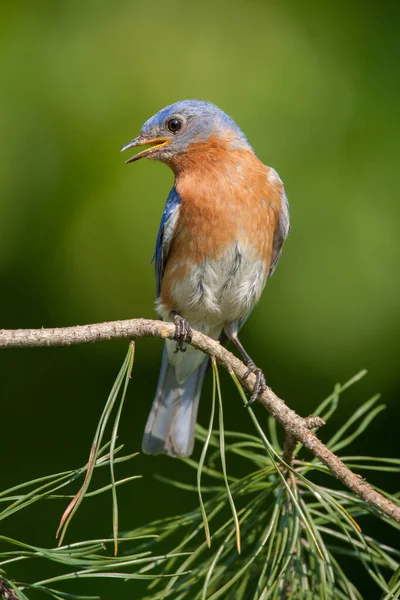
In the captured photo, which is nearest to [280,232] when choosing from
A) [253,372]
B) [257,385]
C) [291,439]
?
[253,372]

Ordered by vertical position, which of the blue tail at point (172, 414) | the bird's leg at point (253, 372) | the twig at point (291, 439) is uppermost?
the bird's leg at point (253, 372)

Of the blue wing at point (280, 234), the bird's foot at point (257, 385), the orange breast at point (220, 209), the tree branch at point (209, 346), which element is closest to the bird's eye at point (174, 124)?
the orange breast at point (220, 209)

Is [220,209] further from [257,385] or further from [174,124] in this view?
[257,385]

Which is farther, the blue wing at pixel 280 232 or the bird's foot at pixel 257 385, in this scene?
the blue wing at pixel 280 232

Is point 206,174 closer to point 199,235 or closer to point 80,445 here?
point 199,235

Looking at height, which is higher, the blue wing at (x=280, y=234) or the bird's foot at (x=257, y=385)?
the blue wing at (x=280, y=234)

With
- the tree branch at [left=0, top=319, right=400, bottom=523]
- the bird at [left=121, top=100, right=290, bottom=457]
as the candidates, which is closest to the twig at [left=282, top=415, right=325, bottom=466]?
the tree branch at [left=0, top=319, right=400, bottom=523]

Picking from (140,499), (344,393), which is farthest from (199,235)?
(140,499)

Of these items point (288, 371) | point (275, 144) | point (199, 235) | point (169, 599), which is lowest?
point (169, 599)

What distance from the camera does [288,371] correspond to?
3.31 metres

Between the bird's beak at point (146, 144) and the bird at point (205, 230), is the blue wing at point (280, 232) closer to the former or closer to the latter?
the bird at point (205, 230)

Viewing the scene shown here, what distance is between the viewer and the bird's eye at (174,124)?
11.6 ft

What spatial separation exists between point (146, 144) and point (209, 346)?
134cm

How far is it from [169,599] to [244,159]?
6.20 feet
